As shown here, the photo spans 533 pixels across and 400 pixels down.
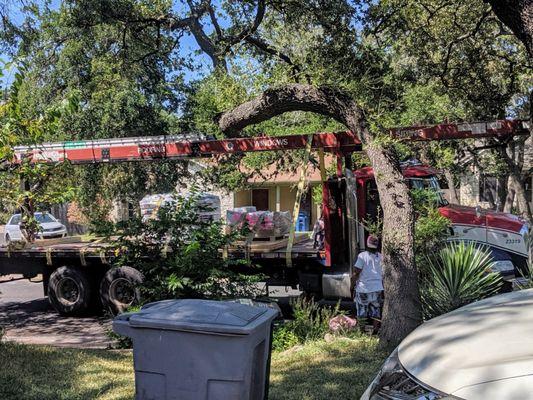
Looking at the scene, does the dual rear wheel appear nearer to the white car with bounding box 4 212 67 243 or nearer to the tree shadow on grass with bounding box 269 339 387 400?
the tree shadow on grass with bounding box 269 339 387 400

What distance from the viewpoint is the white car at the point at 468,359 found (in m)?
2.03

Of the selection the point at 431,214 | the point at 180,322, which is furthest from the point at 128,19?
the point at 180,322

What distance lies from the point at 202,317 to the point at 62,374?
9.14ft

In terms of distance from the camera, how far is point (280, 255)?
368 inches

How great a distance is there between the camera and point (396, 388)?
2486mm

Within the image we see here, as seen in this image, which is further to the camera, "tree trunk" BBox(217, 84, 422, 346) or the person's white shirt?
the person's white shirt

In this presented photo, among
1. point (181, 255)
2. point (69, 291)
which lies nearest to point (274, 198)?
point (69, 291)

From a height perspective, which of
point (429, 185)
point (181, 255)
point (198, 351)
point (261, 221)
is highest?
point (429, 185)

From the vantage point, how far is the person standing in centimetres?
809

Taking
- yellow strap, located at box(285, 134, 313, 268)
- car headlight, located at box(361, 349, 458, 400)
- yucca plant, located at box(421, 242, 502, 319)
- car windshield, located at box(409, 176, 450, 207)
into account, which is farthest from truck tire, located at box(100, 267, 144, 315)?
car headlight, located at box(361, 349, 458, 400)

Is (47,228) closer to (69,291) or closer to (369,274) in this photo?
(69,291)

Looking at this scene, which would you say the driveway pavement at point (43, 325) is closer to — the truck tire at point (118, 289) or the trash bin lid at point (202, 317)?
the truck tire at point (118, 289)

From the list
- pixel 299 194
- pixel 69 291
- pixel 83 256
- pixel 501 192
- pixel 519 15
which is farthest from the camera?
pixel 501 192

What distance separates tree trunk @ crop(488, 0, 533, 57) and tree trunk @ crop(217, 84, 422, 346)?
1.85 metres
